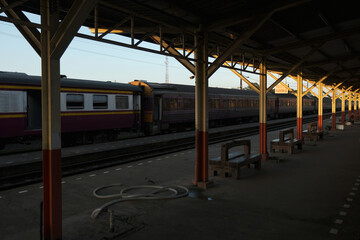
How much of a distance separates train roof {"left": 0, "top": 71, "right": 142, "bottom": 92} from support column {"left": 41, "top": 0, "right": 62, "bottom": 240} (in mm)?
8634

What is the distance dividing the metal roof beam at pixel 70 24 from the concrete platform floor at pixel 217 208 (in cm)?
297

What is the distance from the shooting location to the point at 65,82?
1328 cm

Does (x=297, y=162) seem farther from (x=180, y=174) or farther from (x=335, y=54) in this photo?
(x=335, y=54)

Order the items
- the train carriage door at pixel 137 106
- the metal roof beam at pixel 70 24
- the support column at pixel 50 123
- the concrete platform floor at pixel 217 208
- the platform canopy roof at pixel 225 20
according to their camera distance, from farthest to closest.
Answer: the train carriage door at pixel 137 106
the platform canopy roof at pixel 225 20
the concrete platform floor at pixel 217 208
the support column at pixel 50 123
the metal roof beam at pixel 70 24

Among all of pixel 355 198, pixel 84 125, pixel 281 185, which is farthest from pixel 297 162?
pixel 84 125

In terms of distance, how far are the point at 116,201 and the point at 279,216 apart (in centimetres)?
326

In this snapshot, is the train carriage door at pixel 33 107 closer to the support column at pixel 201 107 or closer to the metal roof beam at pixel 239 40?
the support column at pixel 201 107

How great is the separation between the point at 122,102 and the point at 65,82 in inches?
145

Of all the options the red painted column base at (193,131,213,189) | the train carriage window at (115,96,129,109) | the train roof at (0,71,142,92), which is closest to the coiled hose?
the red painted column base at (193,131,213,189)

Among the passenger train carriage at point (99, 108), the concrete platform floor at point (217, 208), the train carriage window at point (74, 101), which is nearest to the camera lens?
the concrete platform floor at point (217, 208)

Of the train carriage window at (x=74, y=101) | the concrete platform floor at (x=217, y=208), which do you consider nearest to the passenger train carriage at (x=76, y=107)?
the train carriage window at (x=74, y=101)

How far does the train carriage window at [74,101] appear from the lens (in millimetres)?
13482

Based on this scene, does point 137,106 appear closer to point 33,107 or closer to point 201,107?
point 33,107

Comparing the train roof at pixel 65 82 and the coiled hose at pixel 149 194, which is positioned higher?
the train roof at pixel 65 82
